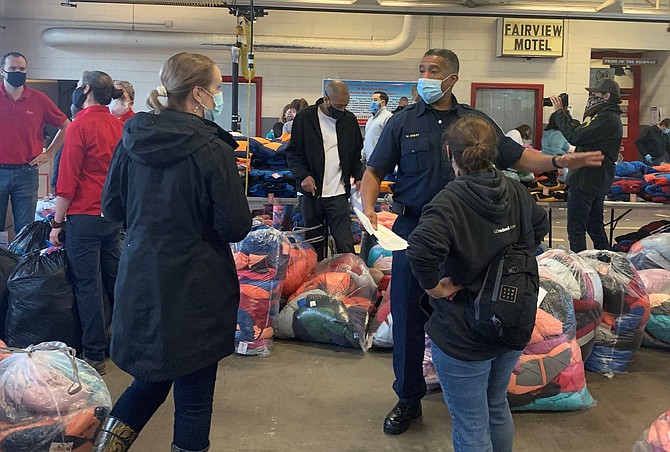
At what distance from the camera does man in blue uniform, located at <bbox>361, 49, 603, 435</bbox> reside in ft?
8.47

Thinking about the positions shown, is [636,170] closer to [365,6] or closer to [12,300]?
[365,6]

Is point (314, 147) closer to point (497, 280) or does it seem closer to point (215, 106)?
point (215, 106)

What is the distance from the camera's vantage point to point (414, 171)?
262 cm

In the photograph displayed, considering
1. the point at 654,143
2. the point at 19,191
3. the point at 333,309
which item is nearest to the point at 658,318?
the point at 333,309

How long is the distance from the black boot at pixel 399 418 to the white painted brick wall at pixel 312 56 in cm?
816

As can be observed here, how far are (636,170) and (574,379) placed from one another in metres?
3.70

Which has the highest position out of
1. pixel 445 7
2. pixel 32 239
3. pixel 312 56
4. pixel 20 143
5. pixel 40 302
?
pixel 445 7

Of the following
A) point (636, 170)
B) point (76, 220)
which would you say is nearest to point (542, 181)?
point (636, 170)

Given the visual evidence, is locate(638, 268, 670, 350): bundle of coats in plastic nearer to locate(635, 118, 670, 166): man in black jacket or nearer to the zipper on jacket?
the zipper on jacket

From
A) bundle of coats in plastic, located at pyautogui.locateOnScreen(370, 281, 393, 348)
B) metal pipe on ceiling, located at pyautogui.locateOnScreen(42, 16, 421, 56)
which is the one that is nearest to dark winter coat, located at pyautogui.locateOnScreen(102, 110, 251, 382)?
bundle of coats in plastic, located at pyautogui.locateOnScreen(370, 281, 393, 348)

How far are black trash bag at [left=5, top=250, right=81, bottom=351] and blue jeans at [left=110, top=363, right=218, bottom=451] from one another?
1437mm

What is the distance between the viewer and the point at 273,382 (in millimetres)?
3316

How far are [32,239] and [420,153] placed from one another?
219cm

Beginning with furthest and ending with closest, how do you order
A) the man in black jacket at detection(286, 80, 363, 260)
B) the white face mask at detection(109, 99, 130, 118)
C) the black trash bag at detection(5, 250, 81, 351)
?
the man in black jacket at detection(286, 80, 363, 260), the white face mask at detection(109, 99, 130, 118), the black trash bag at detection(5, 250, 81, 351)
